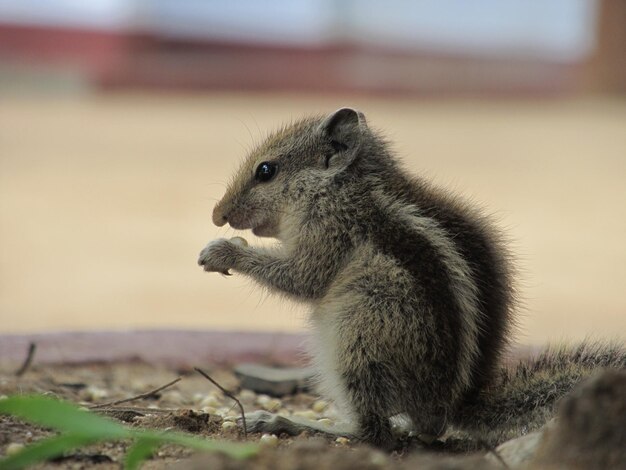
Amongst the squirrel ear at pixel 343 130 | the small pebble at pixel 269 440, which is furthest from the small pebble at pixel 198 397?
the squirrel ear at pixel 343 130

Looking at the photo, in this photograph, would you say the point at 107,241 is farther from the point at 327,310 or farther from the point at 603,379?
the point at 603,379

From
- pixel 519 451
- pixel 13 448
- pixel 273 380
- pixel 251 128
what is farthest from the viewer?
pixel 251 128

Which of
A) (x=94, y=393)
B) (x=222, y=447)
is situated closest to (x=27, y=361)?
(x=94, y=393)

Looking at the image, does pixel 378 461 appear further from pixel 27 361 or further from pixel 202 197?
pixel 202 197

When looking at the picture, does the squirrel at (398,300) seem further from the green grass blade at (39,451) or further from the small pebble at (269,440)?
the green grass blade at (39,451)

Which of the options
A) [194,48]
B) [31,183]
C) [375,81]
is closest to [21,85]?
[194,48]
